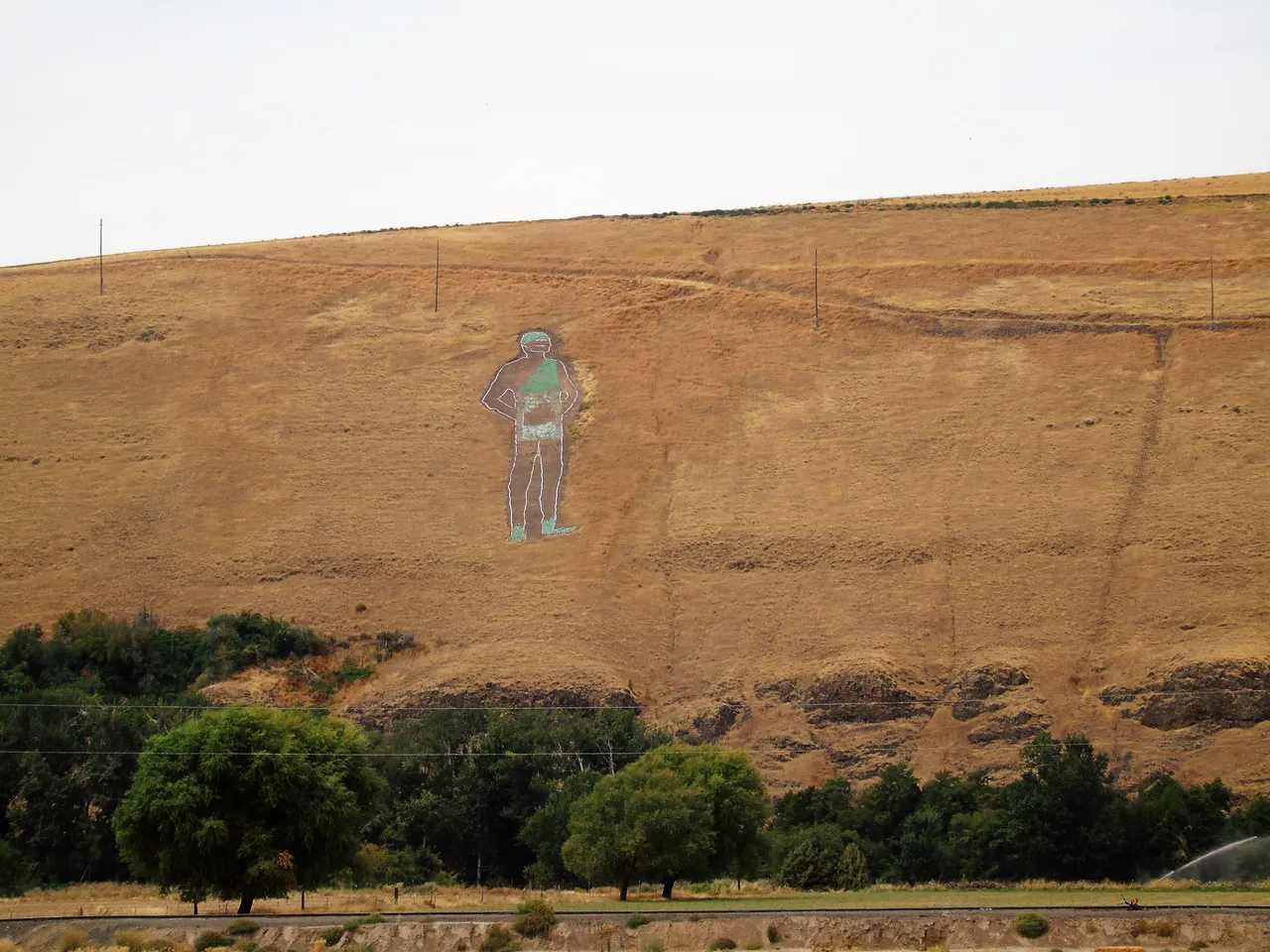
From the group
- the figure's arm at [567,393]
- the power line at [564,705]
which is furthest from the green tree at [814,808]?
the figure's arm at [567,393]

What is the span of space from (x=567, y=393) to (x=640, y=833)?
33.3m

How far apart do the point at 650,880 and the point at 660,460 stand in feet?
89.3

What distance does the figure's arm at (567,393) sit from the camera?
66000 mm

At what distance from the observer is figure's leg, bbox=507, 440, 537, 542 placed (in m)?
59.5

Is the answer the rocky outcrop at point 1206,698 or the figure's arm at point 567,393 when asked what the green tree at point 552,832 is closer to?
the rocky outcrop at point 1206,698

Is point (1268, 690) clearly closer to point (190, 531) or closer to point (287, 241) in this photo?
point (190, 531)

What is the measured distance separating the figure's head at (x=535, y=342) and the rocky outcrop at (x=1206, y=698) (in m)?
29.8

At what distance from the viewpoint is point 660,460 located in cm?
6256

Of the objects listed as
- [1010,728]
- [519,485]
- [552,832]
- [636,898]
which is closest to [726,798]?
[636,898]

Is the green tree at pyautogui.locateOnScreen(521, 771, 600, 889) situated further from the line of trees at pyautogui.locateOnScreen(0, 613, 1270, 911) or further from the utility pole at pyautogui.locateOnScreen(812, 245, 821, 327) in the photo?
the utility pole at pyautogui.locateOnScreen(812, 245, 821, 327)

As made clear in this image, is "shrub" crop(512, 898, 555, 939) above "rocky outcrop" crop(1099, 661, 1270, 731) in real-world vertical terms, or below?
below

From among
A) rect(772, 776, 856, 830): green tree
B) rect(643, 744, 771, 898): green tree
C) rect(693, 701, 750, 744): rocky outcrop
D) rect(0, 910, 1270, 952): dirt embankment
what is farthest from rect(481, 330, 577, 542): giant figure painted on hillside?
rect(0, 910, 1270, 952): dirt embankment

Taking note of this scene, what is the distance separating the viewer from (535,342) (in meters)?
70.4

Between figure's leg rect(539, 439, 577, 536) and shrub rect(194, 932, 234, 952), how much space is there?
31885 mm
